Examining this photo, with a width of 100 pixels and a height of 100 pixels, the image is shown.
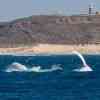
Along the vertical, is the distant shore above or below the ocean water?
below

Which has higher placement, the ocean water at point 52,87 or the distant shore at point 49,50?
the ocean water at point 52,87

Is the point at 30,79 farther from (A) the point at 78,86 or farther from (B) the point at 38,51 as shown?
(B) the point at 38,51

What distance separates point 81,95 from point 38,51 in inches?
5111

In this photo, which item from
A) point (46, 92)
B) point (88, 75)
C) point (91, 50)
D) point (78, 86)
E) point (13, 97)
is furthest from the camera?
point (91, 50)

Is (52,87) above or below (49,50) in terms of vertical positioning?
above

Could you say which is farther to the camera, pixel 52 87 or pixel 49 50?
pixel 49 50

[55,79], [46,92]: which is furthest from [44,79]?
[46,92]

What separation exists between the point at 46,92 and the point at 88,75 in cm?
1519

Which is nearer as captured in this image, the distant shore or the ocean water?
A: the ocean water

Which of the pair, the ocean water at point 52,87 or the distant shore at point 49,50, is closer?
the ocean water at point 52,87

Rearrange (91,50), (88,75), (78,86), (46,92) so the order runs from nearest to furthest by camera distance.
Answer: (46,92), (78,86), (88,75), (91,50)

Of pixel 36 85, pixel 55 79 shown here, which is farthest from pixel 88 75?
pixel 36 85

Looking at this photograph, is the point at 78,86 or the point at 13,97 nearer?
the point at 13,97

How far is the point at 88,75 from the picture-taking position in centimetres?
5912
